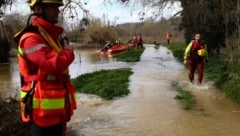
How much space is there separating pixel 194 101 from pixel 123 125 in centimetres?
382

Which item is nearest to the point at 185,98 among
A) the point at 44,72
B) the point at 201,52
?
the point at 201,52

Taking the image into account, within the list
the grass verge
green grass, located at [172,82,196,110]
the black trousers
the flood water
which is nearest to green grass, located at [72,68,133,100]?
the flood water

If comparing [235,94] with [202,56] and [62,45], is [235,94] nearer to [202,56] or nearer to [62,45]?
[202,56]

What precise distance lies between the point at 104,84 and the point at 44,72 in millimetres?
12619

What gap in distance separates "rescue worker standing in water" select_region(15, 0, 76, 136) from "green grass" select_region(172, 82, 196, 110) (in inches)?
327

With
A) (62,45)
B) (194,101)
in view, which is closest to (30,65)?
(62,45)

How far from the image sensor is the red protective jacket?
414 cm

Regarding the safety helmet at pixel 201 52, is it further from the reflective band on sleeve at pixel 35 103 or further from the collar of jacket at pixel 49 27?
the reflective band on sleeve at pixel 35 103

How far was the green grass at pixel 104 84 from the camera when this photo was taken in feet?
49.6

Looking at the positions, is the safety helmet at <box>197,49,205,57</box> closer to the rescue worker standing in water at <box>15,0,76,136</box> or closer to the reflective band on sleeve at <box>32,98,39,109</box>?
the rescue worker standing in water at <box>15,0,76,136</box>

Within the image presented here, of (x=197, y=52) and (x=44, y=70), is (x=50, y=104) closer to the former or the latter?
(x=44, y=70)

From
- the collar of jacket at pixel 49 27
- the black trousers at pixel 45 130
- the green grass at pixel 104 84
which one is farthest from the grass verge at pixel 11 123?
the green grass at pixel 104 84

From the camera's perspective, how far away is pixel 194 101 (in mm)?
13461

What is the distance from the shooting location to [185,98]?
13.9 m
